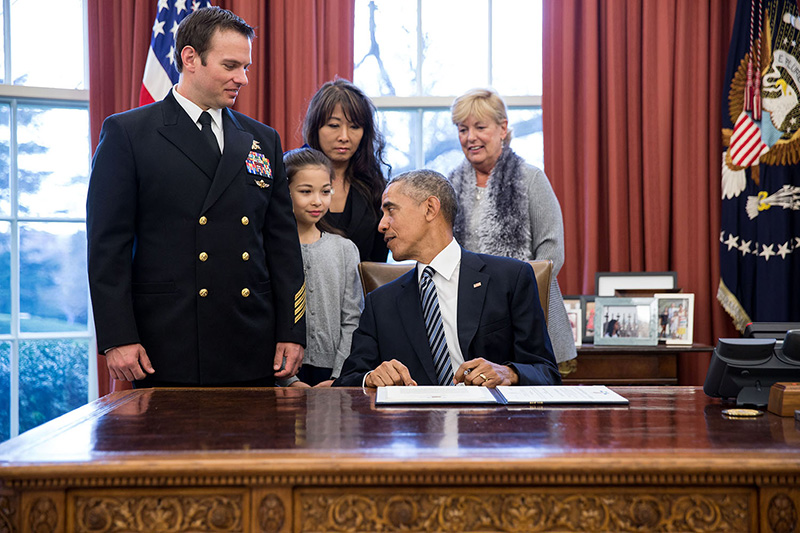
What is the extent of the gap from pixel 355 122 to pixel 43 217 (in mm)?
2409

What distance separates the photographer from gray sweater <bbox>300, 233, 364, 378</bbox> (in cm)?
261

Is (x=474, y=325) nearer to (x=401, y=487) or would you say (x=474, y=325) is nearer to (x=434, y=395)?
(x=434, y=395)

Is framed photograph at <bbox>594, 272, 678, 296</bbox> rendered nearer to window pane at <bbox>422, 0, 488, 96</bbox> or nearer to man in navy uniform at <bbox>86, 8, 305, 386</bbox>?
window pane at <bbox>422, 0, 488, 96</bbox>

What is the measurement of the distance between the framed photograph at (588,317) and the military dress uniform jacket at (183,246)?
1.85 meters

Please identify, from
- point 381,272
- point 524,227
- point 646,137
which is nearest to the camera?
point 381,272

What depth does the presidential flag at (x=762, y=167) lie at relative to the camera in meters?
3.84

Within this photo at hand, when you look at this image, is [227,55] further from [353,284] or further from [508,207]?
[508,207]

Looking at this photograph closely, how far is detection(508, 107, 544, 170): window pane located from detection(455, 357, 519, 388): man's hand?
267cm

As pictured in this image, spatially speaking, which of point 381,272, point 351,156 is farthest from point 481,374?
point 351,156

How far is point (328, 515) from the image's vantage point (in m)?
1.15

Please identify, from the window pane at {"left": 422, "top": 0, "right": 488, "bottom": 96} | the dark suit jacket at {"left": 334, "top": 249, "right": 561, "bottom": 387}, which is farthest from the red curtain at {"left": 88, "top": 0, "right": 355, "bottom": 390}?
the dark suit jacket at {"left": 334, "top": 249, "right": 561, "bottom": 387}

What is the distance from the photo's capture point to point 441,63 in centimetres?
448

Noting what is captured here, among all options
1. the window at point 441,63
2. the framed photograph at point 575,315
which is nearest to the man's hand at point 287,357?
the framed photograph at point 575,315

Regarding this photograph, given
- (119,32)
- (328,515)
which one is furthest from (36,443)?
(119,32)
